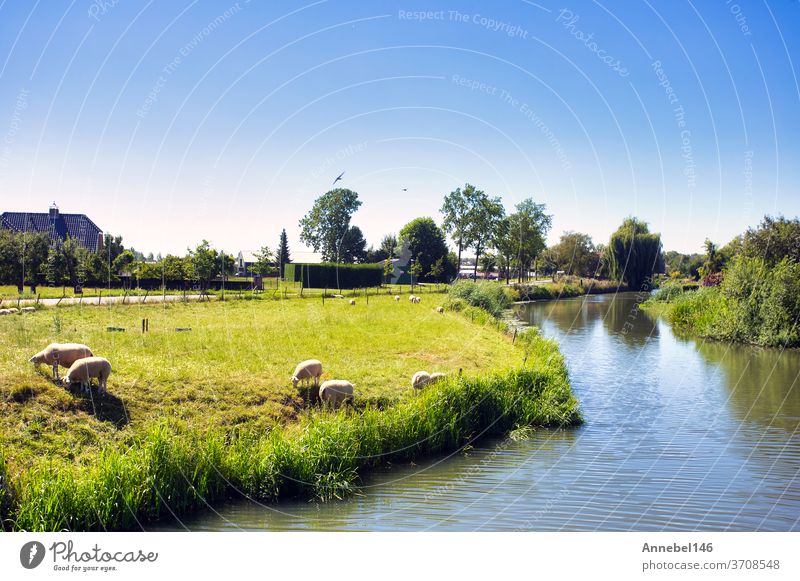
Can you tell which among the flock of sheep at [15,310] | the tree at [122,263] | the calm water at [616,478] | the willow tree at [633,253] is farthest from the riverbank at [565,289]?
the flock of sheep at [15,310]

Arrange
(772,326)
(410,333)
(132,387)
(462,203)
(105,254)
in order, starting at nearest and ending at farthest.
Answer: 1. (132,387)
2. (410,333)
3. (772,326)
4. (462,203)
5. (105,254)

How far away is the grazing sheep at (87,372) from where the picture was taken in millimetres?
14438

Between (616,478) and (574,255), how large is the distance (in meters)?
96.2

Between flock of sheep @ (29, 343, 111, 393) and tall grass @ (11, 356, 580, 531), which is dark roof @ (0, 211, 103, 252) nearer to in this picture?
flock of sheep @ (29, 343, 111, 393)

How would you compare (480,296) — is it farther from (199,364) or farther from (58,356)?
(58,356)

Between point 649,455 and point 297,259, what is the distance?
215ft

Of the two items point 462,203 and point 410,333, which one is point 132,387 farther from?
point 462,203

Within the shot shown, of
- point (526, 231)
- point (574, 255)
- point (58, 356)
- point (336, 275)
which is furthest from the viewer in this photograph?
point (574, 255)

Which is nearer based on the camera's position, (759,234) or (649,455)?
(649,455)

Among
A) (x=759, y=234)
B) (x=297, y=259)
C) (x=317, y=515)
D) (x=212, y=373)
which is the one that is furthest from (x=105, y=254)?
(x=759, y=234)

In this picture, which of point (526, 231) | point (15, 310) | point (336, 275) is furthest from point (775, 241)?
point (15, 310)

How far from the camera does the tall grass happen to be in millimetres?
10672

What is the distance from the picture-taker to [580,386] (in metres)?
26.2

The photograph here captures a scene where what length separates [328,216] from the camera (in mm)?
39375
